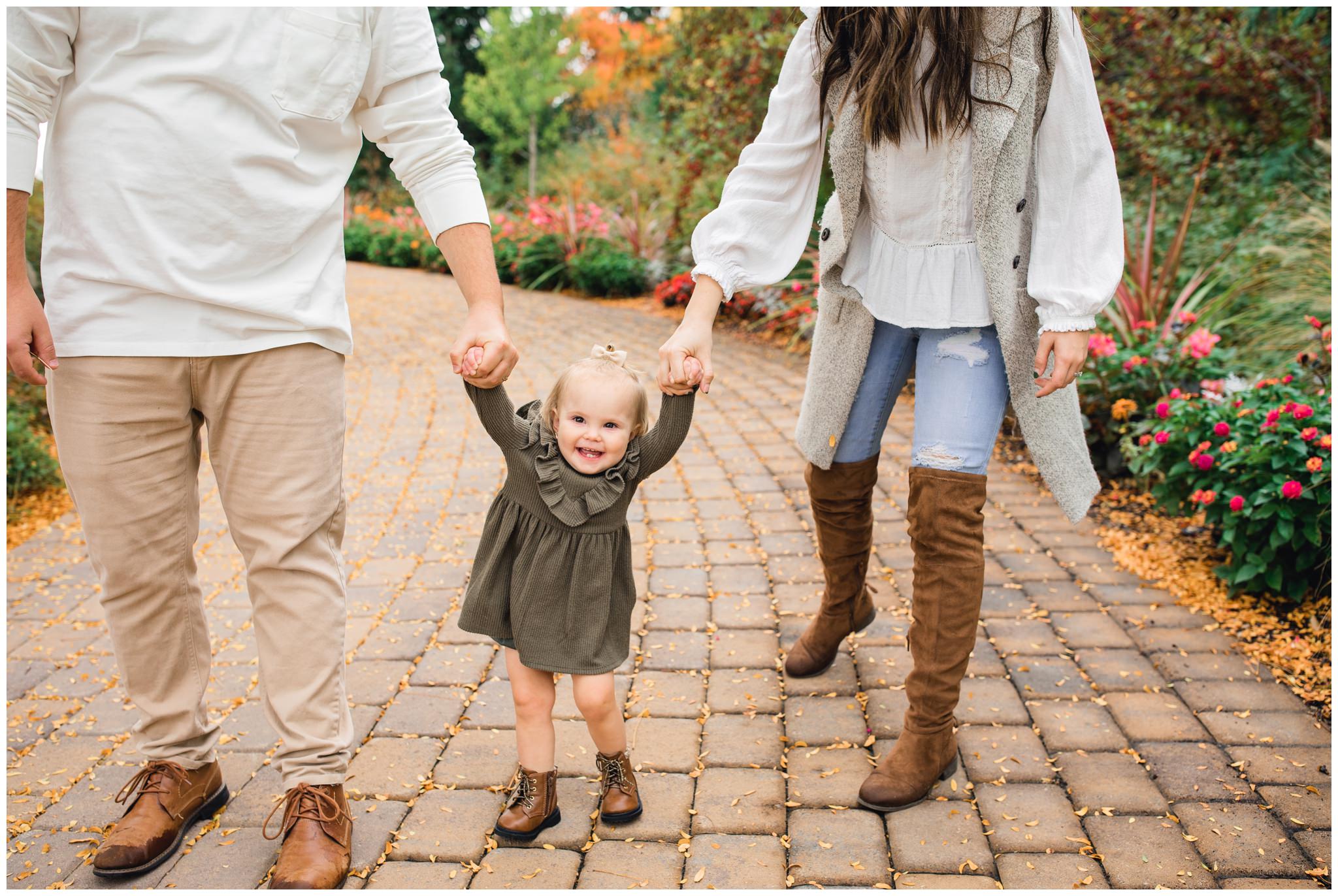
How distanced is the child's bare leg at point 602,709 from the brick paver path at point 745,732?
0.19 m

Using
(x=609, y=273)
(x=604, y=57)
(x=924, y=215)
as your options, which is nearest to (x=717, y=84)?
(x=609, y=273)

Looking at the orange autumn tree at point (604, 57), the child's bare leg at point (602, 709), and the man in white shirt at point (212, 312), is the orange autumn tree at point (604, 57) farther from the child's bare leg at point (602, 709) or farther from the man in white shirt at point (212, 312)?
the child's bare leg at point (602, 709)

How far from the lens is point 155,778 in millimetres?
2084

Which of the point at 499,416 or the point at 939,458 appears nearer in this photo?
the point at 499,416

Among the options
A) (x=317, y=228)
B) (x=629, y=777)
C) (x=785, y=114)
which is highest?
(x=785, y=114)

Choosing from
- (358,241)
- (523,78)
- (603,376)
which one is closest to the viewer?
(603,376)

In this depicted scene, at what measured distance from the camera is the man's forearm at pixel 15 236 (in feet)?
5.51

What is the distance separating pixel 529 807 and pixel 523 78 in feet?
55.8

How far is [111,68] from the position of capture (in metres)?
1.70

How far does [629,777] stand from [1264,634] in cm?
197

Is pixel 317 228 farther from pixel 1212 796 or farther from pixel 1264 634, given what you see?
pixel 1264 634

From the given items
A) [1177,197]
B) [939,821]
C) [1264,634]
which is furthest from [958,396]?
[1177,197]

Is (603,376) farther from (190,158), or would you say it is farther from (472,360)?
(190,158)

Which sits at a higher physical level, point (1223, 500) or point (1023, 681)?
point (1223, 500)
